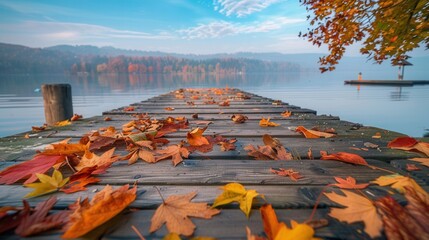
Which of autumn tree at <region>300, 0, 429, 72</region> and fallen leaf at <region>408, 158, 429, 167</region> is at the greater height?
autumn tree at <region>300, 0, 429, 72</region>

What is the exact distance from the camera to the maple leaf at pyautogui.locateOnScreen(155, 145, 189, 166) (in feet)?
4.84

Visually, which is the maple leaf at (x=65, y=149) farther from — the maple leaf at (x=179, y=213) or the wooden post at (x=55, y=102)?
the wooden post at (x=55, y=102)

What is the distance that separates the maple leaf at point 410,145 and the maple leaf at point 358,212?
1036 mm

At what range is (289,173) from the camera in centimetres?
127

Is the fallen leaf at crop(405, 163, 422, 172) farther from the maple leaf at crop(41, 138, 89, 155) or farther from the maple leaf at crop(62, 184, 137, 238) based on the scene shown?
the maple leaf at crop(41, 138, 89, 155)

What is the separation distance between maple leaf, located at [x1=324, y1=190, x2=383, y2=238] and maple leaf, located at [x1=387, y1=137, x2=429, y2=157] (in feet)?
3.40

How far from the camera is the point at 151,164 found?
4.79 feet

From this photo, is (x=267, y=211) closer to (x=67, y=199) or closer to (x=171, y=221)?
(x=171, y=221)

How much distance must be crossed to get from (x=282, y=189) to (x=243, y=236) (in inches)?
15.7

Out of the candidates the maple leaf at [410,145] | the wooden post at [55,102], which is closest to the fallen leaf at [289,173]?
the maple leaf at [410,145]

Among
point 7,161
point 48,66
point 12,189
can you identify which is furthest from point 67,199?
point 48,66

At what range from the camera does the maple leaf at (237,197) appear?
3.01 ft

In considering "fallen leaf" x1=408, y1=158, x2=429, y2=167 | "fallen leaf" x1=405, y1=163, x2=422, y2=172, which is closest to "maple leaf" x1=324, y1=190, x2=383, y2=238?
"fallen leaf" x1=405, y1=163, x2=422, y2=172

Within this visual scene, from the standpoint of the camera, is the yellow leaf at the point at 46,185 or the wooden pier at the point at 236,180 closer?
the wooden pier at the point at 236,180
